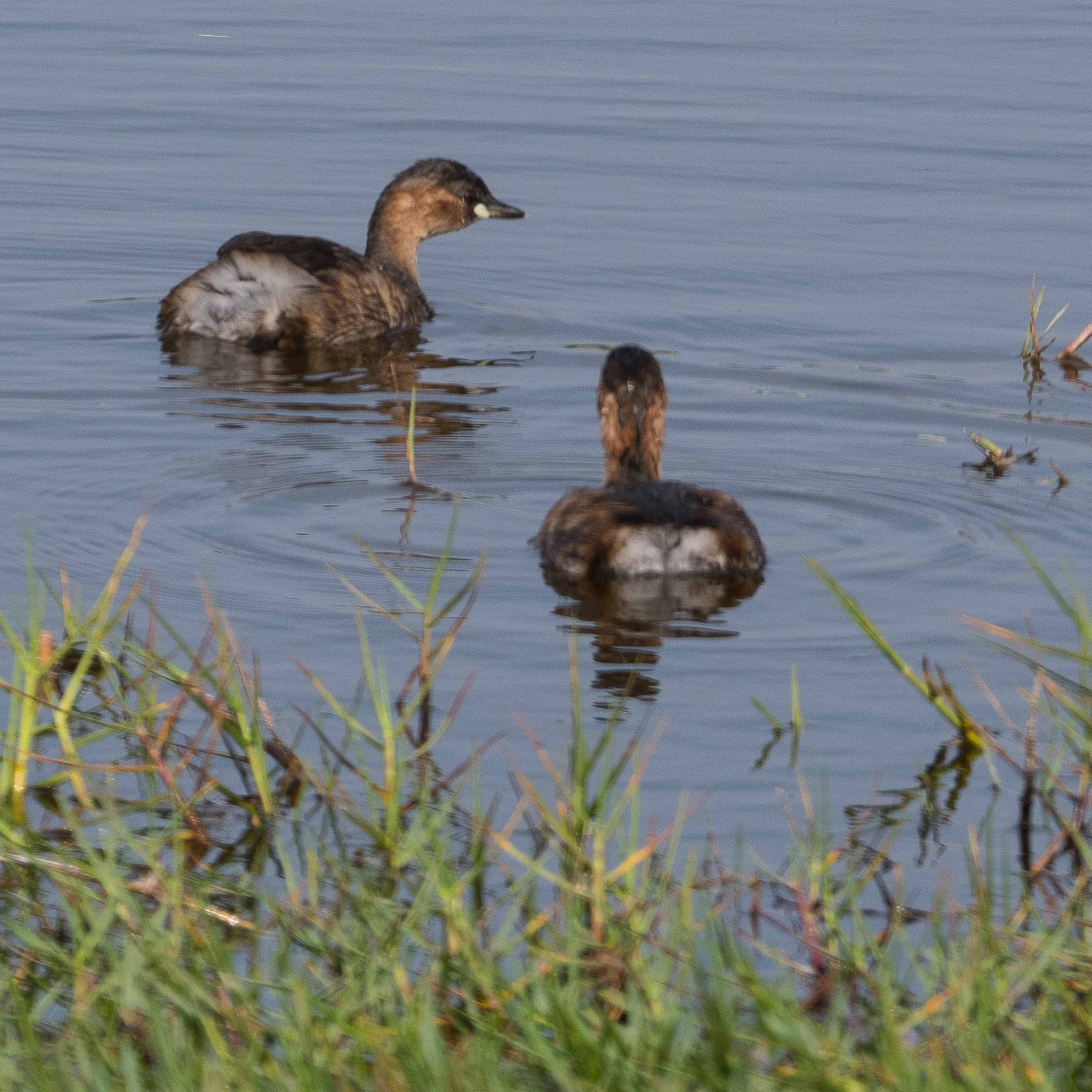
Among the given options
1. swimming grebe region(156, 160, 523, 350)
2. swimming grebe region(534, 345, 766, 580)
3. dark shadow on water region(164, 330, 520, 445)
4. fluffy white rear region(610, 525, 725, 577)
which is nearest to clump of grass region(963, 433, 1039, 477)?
swimming grebe region(534, 345, 766, 580)

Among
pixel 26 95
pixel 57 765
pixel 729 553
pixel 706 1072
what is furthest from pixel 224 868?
pixel 26 95

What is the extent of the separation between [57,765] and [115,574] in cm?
63

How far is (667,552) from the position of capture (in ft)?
25.4

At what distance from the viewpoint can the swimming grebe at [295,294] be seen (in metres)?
12.2

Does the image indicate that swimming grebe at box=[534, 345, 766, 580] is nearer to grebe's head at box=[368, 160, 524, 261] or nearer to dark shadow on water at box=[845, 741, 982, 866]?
dark shadow on water at box=[845, 741, 982, 866]

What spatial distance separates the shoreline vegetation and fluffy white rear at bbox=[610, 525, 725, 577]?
1571 mm

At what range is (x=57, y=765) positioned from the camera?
5723 millimetres

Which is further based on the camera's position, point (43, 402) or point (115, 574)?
point (43, 402)

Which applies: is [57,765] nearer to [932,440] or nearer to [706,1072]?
[706,1072]

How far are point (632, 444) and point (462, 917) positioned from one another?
4.92 meters

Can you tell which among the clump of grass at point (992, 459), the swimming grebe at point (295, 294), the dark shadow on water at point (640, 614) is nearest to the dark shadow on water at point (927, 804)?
the dark shadow on water at point (640, 614)

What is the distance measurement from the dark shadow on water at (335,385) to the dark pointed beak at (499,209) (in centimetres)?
137

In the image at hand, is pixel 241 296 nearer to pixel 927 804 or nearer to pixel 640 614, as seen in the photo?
pixel 640 614

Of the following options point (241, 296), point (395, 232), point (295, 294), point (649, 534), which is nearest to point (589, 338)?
point (295, 294)
